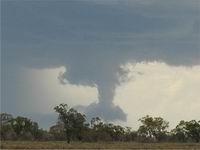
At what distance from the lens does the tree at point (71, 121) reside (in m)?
95.9

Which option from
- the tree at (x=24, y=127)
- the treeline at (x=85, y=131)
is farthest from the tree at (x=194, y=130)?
the tree at (x=24, y=127)

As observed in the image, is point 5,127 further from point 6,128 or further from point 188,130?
point 188,130

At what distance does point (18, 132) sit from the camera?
110188 millimetres

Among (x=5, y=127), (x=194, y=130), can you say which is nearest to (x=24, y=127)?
(x=5, y=127)

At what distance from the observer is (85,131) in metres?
104

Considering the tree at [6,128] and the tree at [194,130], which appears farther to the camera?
the tree at [194,130]

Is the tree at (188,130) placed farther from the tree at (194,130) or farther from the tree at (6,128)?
the tree at (6,128)

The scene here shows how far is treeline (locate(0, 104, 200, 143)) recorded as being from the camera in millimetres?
98562

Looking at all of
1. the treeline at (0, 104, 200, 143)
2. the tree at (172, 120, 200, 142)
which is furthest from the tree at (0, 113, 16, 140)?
the tree at (172, 120, 200, 142)

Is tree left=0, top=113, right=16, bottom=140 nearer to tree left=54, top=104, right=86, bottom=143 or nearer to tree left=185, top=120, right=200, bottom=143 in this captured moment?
tree left=54, top=104, right=86, bottom=143

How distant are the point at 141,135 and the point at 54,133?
28.1m

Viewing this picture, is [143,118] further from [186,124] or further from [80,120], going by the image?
[80,120]

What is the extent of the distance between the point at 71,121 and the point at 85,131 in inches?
257

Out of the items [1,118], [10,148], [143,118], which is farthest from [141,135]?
[10,148]
